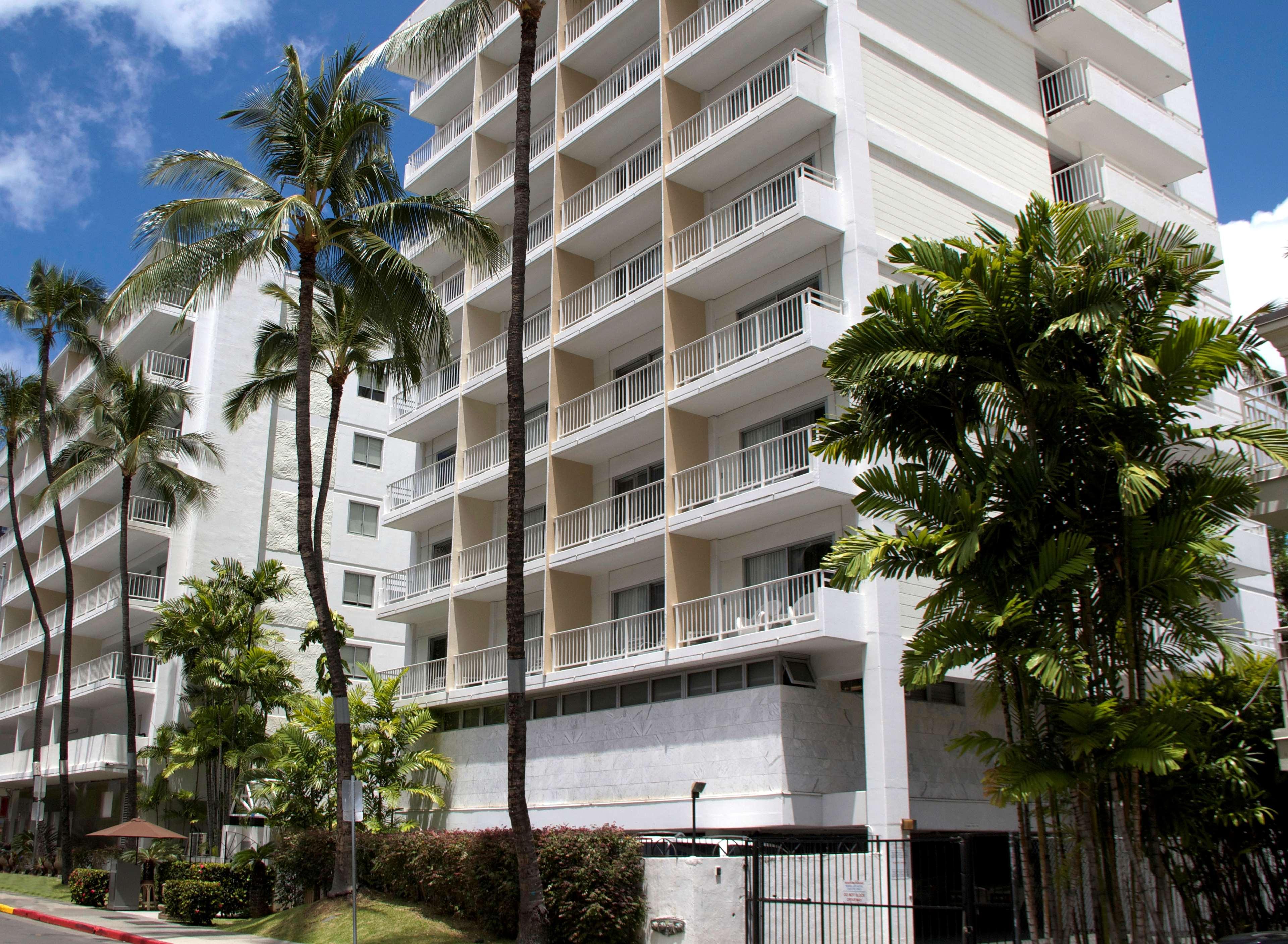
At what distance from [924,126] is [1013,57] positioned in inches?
216

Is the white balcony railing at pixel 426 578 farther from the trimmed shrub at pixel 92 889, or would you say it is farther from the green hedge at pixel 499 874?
the trimmed shrub at pixel 92 889

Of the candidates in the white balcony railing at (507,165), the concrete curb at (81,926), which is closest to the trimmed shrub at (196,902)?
the concrete curb at (81,926)

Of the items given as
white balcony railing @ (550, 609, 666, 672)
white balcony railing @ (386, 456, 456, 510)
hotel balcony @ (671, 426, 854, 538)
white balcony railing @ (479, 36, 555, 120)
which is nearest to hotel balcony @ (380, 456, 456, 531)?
white balcony railing @ (386, 456, 456, 510)

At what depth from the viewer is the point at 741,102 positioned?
28.6 metres

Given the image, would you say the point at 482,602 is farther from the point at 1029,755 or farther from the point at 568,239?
the point at 1029,755

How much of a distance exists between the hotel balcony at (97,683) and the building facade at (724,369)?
11275mm

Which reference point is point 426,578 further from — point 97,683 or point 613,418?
point 97,683

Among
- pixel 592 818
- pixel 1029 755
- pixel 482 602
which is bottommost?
pixel 592 818

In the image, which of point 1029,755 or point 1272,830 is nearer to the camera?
point 1029,755

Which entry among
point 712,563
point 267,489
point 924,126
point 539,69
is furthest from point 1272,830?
point 267,489

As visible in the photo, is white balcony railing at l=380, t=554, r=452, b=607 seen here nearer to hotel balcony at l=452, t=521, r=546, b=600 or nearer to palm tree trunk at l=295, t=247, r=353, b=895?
hotel balcony at l=452, t=521, r=546, b=600

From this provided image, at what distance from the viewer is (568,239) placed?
105ft

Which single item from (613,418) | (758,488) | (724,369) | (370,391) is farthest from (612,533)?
(370,391)

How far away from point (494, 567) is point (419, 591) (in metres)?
4.61
